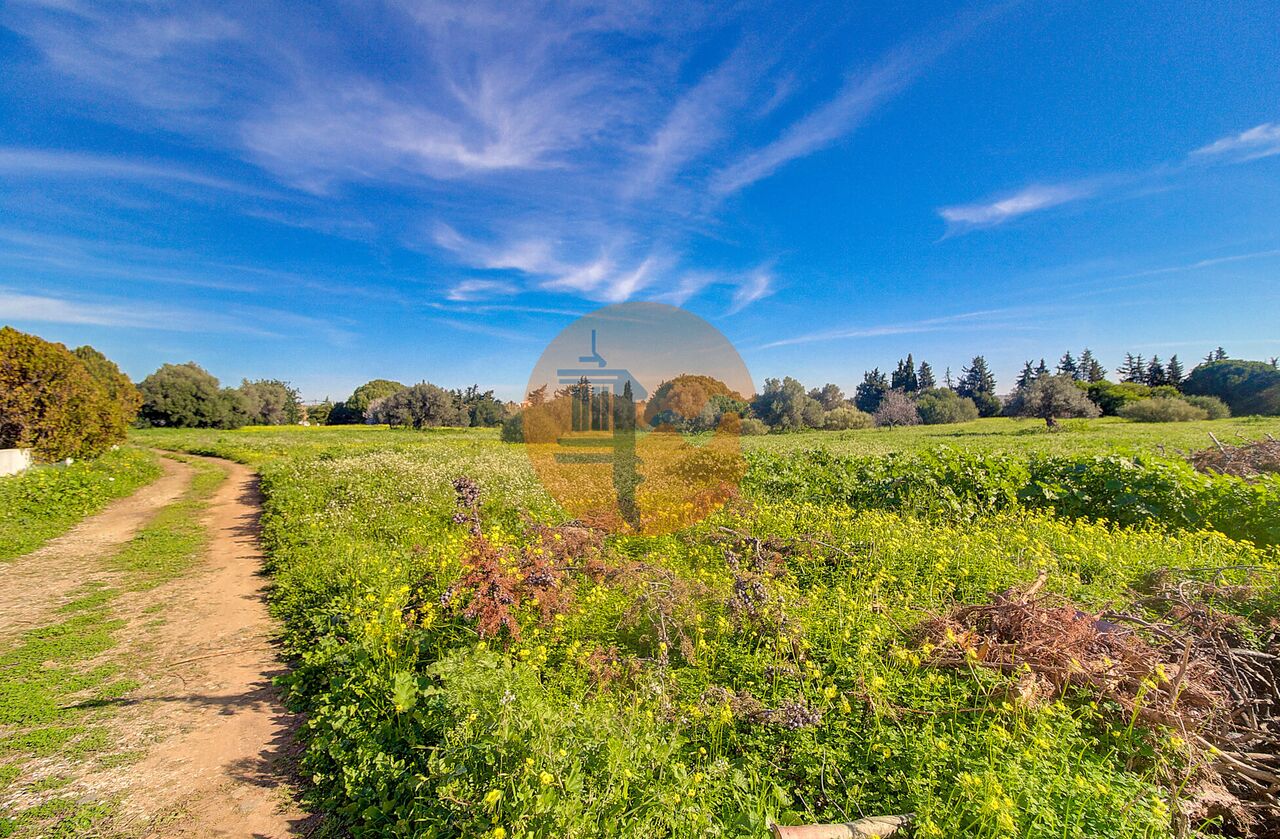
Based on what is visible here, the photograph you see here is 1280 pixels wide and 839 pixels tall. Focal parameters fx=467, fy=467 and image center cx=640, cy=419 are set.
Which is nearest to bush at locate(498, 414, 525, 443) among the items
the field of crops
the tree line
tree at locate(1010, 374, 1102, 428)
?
the tree line

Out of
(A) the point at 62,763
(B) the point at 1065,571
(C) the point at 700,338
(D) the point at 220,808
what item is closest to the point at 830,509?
(B) the point at 1065,571

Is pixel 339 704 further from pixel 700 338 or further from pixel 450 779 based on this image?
pixel 700 338

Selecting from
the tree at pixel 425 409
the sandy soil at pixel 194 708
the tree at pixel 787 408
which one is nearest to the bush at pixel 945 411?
the tree at pixel 787 408

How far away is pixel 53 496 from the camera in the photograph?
10102 mm

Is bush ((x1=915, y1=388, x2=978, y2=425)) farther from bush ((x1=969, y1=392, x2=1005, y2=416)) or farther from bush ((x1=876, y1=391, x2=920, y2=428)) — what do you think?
bush ((x1=969, y1=392, x2=1005, y2=416))

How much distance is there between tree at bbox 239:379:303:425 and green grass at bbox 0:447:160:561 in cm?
4728

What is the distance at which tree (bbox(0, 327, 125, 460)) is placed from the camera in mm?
12234

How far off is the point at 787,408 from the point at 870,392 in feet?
92.2

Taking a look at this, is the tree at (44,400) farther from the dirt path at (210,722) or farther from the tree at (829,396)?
the tree at (829,396)

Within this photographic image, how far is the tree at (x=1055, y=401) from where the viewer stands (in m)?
36.8

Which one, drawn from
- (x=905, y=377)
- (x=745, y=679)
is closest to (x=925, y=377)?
(x=905, y=377)

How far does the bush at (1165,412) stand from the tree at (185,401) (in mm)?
82769

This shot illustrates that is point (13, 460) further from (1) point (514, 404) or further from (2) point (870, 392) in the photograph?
(2) point (870, 392)

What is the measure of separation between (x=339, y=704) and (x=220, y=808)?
831 millimetres
